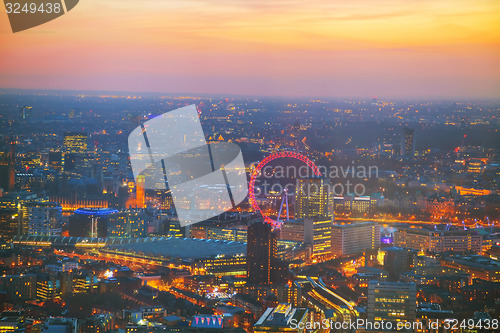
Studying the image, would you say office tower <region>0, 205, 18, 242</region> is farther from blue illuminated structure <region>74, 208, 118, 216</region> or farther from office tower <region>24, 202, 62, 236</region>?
blue illuminated structure <region>74, 208, 118, 216</region>

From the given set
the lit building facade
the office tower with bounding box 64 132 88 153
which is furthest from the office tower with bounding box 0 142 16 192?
the lit building facade

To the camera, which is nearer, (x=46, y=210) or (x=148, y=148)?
(x=46, y=210)

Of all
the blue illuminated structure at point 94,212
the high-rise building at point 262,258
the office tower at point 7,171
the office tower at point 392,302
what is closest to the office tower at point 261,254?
the high-rise building at point 262,258

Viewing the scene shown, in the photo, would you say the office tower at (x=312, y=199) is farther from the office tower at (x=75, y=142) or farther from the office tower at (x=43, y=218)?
the office tower at (x=75, y=142)

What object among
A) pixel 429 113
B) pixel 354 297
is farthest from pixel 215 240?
pixel 429 113

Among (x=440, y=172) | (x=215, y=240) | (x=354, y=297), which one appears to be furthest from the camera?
(x=440, y=172)

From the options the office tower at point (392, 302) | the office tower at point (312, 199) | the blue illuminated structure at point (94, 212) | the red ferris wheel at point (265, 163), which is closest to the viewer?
the office tower at point (392, 302)

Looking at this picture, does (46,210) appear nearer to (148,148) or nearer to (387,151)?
(148,148)
